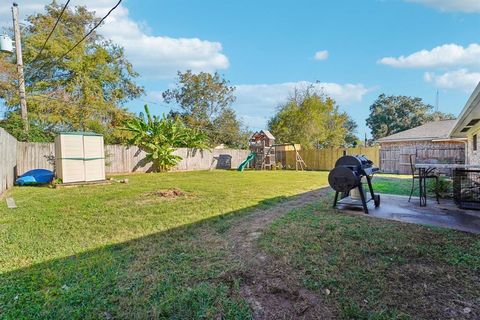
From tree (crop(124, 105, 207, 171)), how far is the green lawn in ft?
33.8

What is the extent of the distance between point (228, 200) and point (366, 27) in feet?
31.4

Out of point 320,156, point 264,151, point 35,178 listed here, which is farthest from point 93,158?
point 320,156

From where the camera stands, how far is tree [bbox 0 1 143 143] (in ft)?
45.0

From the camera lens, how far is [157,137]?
15656 mm

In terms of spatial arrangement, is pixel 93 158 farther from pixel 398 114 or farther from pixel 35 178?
pixel 398 114

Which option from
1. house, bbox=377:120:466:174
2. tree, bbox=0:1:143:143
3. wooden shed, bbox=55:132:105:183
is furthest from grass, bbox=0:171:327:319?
house, bbox=377:120:466:174

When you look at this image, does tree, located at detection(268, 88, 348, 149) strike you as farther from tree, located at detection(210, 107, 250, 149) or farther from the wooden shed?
the wooden shed

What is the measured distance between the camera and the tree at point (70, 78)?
1373 cm

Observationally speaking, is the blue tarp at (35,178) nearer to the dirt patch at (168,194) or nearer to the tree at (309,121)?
the dirt patch at (168,194)

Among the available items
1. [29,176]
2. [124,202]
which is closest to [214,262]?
[124,202]

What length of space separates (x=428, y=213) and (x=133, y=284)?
5.22m

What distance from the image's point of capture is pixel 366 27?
35.7 feet

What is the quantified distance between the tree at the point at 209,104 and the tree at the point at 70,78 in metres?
10.3

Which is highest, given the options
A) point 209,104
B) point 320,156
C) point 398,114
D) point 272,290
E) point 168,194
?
point 209,104
